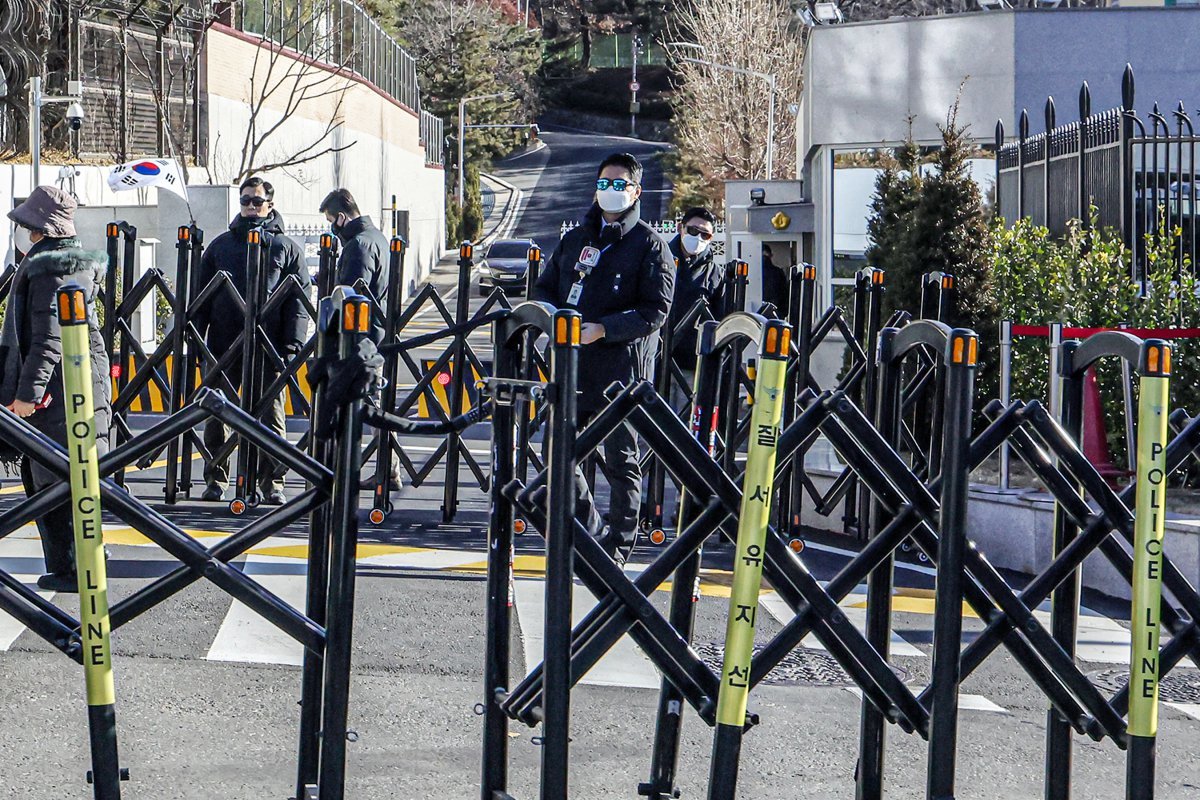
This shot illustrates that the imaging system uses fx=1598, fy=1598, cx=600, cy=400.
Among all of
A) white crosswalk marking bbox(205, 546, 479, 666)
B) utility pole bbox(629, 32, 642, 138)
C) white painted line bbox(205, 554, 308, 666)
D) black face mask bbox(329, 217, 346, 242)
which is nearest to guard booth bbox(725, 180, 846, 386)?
black face mask bbox(329, 217, 346, 242)

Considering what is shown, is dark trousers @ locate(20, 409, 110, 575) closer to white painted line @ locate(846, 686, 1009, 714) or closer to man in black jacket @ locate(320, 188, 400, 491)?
man in black jacket @ locate(320, 188, 400, 491)

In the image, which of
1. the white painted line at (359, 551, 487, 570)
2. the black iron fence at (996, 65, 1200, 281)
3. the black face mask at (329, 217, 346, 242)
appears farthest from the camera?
the black iron fence at (996, 65, 1200, 281)

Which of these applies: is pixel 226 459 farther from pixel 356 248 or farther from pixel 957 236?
pixel 957 236

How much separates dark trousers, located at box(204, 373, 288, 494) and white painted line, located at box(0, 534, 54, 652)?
161cm

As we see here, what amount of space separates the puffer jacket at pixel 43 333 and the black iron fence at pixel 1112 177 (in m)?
6.57

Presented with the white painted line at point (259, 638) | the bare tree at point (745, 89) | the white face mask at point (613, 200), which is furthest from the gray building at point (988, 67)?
the bare tree at point (745, 89)

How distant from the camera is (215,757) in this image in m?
5.27

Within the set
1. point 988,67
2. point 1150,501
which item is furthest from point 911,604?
point 988,67

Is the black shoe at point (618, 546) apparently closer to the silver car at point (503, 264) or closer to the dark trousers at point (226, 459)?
the dark trousers at point (226, 459)

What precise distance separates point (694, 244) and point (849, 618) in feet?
18.3

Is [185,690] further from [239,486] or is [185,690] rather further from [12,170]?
[12,170]

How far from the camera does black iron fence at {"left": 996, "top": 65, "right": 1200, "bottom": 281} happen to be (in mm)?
11016

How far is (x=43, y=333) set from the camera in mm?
7234

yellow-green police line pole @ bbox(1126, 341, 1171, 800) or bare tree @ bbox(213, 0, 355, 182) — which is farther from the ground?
bare tree @ bbox(213, 0, 355, 182)
